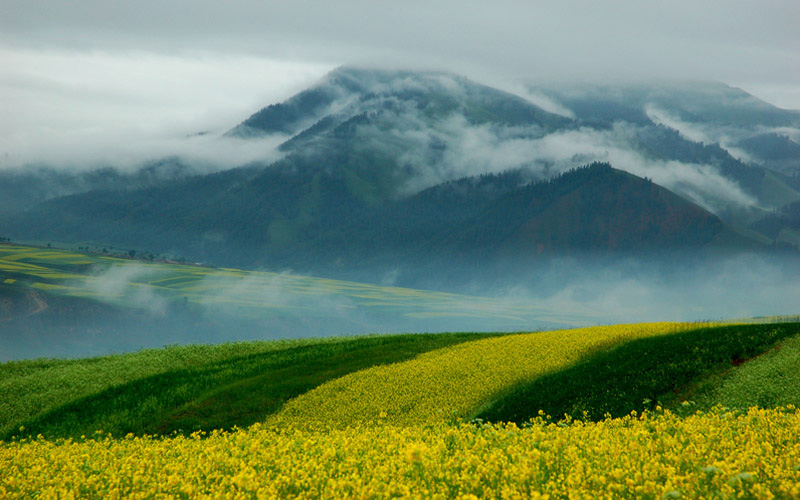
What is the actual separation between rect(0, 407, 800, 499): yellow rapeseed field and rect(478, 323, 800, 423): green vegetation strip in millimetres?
9979

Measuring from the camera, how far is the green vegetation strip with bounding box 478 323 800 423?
24.5 m

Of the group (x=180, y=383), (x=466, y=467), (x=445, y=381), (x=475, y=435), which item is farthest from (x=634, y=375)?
(x=180, y=383)

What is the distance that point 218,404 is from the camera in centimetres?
3091

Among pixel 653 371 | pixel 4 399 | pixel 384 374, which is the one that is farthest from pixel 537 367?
pixel 4 399

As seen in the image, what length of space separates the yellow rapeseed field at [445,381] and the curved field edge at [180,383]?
211 cm

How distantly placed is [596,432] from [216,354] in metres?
34.2

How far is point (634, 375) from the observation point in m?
27.4

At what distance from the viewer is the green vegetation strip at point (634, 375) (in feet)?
80.5

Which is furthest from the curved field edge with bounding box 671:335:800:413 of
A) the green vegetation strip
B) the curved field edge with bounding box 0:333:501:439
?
the curved field edge with bounding box 0:333:501:439

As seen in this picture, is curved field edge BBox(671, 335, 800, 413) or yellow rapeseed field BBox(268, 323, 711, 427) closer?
curved field edge BBox(671, 335, 800, 413)

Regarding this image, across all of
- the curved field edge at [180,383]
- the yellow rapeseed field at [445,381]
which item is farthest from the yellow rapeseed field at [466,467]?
the curved field edge at [180,383]

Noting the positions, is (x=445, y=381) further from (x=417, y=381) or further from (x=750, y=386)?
(x=750, y=386)

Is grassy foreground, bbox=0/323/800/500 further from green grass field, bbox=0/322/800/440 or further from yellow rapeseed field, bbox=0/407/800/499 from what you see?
green grass field, bbox=0/322/800/440

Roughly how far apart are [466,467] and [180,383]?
2848cm
